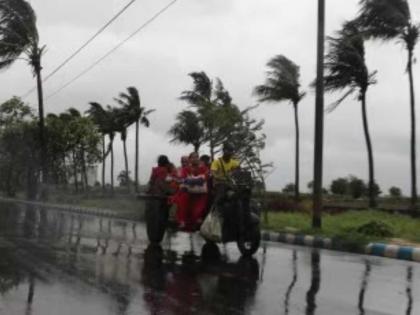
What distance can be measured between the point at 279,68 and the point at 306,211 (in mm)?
14124

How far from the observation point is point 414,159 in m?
25.9

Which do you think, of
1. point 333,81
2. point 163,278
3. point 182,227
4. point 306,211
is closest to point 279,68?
point 333,81

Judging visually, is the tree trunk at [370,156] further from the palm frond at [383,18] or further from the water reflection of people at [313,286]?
the water reflection of people at [313,286]

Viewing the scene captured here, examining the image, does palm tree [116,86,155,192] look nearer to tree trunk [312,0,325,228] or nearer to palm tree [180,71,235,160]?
palm tree [180,71,235,160]

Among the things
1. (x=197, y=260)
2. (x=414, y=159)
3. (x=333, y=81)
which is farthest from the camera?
(x=333, y=81)

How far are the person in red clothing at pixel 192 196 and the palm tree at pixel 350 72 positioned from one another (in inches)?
687

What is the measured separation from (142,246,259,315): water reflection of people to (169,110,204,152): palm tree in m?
32.1

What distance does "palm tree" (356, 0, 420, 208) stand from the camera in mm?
25906

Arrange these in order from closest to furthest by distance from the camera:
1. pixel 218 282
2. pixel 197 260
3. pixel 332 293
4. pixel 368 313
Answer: pixel 368 313 → pixel 332 293 → pixel 218 282 → pixel 197 260

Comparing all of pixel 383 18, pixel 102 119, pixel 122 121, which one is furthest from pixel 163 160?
pixel 102 119

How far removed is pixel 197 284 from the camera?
27.1 ft

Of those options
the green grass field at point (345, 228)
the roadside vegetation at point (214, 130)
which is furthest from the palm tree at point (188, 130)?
the green grass field at point (345, 228)

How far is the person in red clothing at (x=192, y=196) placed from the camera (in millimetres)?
12266

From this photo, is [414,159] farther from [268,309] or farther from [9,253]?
[268,309]
